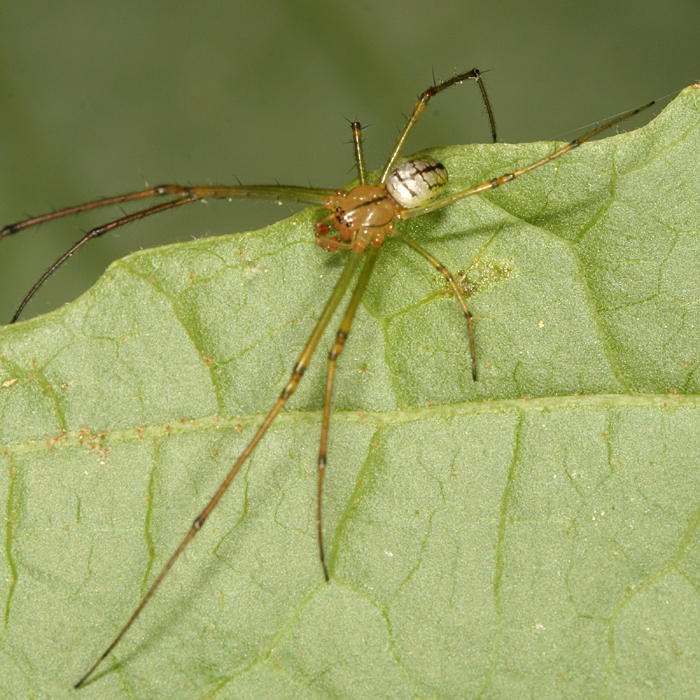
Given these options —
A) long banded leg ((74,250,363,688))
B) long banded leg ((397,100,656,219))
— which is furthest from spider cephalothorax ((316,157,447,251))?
long banded leg ((74,250,363,688))

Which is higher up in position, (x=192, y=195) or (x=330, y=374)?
(x=192, y=195)

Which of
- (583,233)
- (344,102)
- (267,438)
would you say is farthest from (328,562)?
(344,102)

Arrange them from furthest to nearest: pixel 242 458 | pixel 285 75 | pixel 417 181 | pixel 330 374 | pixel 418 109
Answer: pixel 285 75 → pixel 418 109 → pixel 417 181 → pixel 330 374 → pixel 242 458

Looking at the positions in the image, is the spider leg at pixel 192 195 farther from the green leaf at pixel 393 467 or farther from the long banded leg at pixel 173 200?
the green leaf at pixel 393 467

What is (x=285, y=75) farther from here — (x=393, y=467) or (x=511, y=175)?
(x=393, y=467)

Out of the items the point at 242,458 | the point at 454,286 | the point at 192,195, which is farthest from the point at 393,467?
the point at 192,195

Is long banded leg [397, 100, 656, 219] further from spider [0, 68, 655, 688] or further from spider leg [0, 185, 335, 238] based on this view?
spider leg [0, 185, 335, 238]

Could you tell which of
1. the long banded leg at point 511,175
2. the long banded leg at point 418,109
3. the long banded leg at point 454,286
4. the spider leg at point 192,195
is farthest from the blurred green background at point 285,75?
the long banded leg at point 454,286

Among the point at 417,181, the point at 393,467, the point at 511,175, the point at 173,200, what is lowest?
the point at 393,467

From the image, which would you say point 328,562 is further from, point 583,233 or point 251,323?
point 583,233
